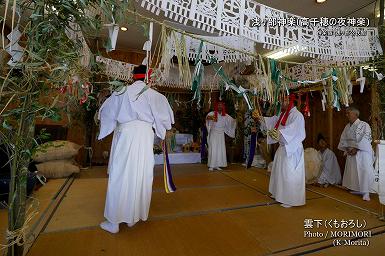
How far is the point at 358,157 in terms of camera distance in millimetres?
3836

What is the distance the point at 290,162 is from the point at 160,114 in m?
1.98

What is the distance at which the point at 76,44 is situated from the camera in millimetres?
933

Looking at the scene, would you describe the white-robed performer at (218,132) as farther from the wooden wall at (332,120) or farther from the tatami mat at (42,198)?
the tatami mat at (42,198)

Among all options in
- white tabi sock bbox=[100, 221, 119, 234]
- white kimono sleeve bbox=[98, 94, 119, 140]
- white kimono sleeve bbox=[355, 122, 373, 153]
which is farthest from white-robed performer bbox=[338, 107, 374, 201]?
white kimono sleeve bbox=[98, 94, 119, 140]

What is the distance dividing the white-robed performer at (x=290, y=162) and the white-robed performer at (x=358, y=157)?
1.29m

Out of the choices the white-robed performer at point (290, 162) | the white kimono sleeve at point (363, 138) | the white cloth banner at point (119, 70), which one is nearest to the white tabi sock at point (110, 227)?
the white-robed performer at point (290, 162)

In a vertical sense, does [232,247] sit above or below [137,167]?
below

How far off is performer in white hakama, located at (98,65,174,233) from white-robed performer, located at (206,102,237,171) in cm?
347

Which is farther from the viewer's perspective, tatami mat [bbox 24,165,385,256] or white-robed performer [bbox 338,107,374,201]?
white-robed performer [bbox 338,107,374,201]

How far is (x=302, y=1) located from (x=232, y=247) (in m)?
3.66

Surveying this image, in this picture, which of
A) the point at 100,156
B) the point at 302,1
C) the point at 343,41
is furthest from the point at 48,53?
the point at 100,156

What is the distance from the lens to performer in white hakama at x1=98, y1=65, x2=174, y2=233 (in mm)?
2203

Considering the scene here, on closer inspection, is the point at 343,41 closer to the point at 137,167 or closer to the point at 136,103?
the point at 136,103

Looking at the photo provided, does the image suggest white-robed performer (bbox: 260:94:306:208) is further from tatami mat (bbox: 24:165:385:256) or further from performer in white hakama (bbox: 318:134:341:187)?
performer in white hakama (bbox: 318:134:341:187)
